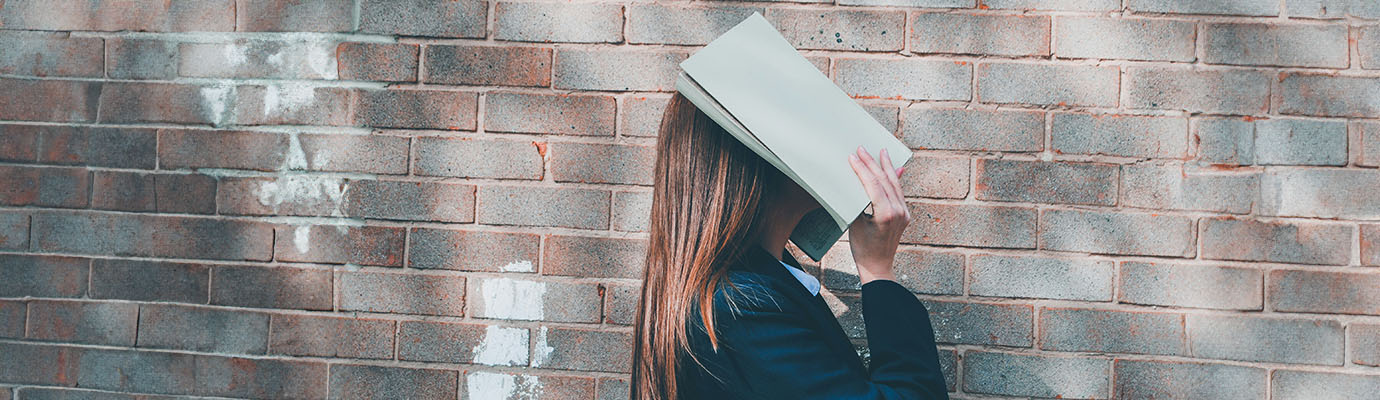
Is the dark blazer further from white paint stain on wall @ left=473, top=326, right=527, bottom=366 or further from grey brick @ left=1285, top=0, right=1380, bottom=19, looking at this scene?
grey brick @ left=1285, top=0, right=1380, bottom=19

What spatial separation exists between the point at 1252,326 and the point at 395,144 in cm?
217

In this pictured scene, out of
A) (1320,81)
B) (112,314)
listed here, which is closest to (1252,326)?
(1320,81)

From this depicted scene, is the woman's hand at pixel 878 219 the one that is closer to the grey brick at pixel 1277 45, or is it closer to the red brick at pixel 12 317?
the grey brick at pixel 1277 45

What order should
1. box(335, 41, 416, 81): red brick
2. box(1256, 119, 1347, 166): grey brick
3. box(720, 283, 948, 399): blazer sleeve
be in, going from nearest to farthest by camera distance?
1. box(720, 283, 948, 399): blazer sleeve
2. box(1256, 119, 1347, 166): grey brick
3. box(335, 41, 416, 81): red brick

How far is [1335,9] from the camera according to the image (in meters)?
1.86

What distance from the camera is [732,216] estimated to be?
1.26 metres

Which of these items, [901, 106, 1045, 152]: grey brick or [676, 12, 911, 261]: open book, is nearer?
[676, 12, 911, 261]: open book

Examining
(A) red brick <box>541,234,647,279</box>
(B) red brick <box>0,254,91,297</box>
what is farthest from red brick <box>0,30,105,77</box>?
(A) red brick <box>541,234,647,279</box>

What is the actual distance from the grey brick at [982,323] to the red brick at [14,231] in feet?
7.77

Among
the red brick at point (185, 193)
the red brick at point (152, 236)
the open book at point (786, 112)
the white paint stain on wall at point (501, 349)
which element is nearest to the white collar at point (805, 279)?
the open book at point (786, 112)

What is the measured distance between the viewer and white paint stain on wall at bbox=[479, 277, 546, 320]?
6.35ft

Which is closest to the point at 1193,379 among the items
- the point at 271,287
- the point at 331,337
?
the point at 331,337

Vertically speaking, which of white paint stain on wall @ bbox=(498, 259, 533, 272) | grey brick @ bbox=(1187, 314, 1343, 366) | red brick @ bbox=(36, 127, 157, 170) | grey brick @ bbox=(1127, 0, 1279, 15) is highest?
grey brick @ bbox=(1127, 0, 1279, 15)

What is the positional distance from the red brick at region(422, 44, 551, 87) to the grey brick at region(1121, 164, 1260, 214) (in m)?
1.47
